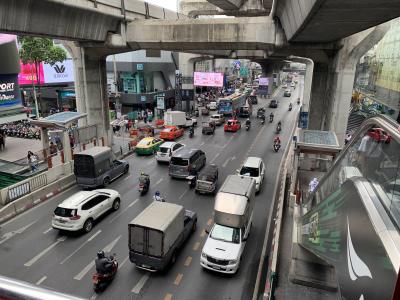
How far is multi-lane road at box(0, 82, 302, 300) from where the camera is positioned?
517 inches

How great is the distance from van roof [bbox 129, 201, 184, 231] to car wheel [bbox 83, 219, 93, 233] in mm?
4408

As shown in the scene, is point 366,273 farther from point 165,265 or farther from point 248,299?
point 165,265

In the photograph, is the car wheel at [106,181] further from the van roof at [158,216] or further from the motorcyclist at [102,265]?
the motorcyclist at [102,265]

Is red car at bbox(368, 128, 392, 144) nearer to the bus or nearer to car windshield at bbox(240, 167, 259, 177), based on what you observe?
car windshield at bbox(240, 167, 259, 177)

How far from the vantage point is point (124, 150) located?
33.8m

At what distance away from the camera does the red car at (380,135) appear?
5.79 metres

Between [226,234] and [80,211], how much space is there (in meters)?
7.58

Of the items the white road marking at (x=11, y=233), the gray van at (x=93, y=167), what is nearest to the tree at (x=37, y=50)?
the gray van at (x=93, y=167)

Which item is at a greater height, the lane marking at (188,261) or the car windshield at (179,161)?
the car windshield at (179,161)

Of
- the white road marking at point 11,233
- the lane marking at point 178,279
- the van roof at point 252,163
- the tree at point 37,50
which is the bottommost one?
the white road marking at point 11,233

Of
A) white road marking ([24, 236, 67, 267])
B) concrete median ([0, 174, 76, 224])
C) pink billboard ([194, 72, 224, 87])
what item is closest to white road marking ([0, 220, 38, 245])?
concrete median ([0, 174, 76, 224])

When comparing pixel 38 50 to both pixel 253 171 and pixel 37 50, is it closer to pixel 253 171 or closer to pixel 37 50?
pixel 37 50

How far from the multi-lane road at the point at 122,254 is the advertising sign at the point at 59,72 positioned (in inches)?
1458

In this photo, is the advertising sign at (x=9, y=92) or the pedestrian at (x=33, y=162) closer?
the pedestrian at (x=33, y=162)
